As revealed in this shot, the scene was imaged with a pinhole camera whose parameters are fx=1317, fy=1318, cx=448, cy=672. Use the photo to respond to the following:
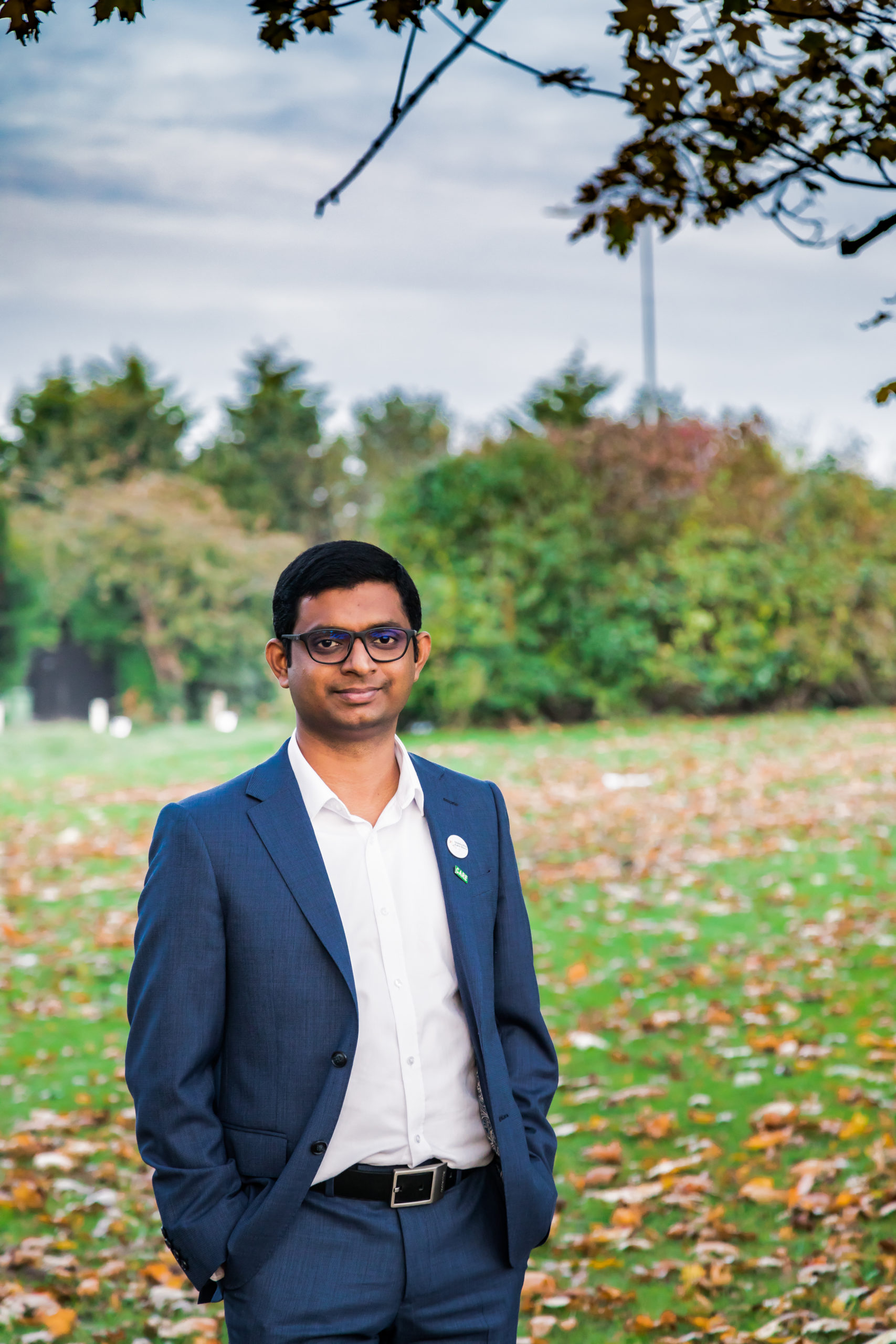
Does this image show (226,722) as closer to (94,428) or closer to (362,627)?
(94,428)

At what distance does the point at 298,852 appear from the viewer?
2199mm

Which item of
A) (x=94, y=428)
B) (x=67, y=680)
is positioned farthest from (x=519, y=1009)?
(x=94, y=428)

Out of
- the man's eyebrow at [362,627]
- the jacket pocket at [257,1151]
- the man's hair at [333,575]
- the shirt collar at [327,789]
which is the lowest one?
the jacket pocket at [257,1151]

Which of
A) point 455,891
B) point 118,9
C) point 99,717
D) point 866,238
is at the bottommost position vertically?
point 99,717

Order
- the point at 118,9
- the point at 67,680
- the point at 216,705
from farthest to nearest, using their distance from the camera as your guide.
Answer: the point at 67,680 → the point at 216,705 → the point at 118,9

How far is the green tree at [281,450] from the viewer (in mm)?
42188

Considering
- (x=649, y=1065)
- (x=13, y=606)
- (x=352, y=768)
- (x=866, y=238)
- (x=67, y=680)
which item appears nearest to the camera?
(x=352, y=768)

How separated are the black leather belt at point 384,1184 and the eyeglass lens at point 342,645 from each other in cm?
84

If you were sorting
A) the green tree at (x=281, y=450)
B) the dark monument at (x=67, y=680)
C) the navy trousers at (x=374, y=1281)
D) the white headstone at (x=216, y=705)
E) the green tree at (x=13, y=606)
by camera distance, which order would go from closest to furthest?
the navy trousers at (x=374, y=1281), the green tree at (x=13, y=606), the white headstone at (x=216, y=705), the dark monument at (x=67, y=680), the green tree at (x=281, y=450)

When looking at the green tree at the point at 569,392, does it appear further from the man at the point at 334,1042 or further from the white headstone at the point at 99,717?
the man at the point at 334,1042

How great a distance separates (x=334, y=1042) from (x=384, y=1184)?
253mm

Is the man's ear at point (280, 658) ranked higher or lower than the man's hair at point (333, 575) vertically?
lower

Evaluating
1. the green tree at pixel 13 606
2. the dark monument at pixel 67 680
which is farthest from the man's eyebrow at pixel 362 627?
the dark monument at pixel 67 680

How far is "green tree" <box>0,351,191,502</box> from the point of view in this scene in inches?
1372
